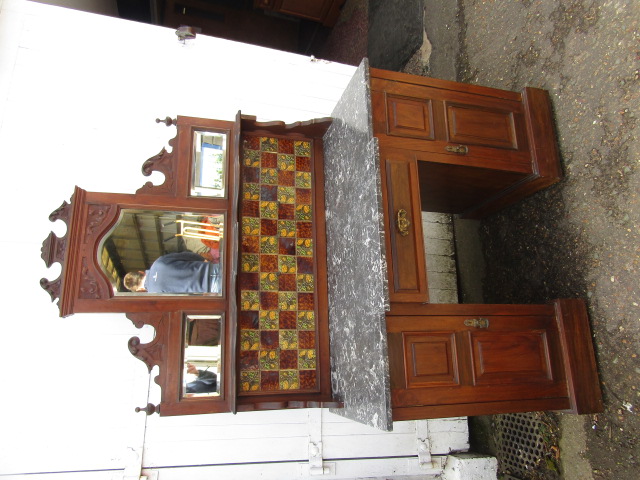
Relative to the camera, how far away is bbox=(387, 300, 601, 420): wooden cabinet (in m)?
1.81

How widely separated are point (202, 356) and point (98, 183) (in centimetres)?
137

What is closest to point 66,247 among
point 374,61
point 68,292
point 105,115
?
point 68,292

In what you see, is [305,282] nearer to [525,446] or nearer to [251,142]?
[251,142]

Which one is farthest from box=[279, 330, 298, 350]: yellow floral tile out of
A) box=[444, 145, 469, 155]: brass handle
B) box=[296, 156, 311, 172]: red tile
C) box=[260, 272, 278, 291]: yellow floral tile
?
box=[444, 145, 469, 155]: brass handle

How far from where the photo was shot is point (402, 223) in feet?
6.27

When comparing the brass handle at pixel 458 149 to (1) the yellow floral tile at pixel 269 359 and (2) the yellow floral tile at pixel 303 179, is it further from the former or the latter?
(1) the yellow floral tile at pixel 269 359

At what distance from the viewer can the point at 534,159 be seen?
7.32 ft

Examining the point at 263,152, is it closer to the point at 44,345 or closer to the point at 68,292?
the point at 68,292

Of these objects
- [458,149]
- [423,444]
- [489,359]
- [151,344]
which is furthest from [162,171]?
[423,444]

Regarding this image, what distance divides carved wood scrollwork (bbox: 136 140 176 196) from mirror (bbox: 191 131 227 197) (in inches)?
3.8

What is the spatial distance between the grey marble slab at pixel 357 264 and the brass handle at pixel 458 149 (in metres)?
0.47

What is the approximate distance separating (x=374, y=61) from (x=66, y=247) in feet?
10.2

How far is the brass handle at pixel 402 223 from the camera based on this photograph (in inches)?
75.2

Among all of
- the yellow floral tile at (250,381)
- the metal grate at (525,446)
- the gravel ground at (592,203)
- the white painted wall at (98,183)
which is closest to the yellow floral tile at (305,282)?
the yellow floral tile at (250,381)
